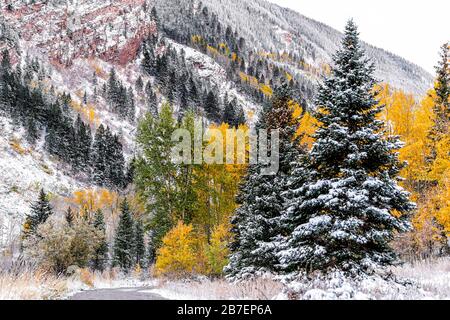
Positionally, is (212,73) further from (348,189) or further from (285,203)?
(348,189)

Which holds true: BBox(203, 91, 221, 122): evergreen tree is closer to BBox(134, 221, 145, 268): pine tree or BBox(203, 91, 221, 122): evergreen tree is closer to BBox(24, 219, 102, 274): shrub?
BBox(134, 221, 145, 268): pine tree

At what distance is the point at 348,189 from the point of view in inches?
475

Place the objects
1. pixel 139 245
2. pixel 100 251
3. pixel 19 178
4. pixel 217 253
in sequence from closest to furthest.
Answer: pixel 217 253 < pixel 100 251 < pixel 139 245 < pixel 19 178

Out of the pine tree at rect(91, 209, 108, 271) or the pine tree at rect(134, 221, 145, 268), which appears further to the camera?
the pine tree at rect(134, 221, 145, 268)

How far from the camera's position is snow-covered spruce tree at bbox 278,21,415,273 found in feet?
38.5

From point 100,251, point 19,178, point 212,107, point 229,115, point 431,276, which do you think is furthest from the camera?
point 212,107

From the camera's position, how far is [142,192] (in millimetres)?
29000

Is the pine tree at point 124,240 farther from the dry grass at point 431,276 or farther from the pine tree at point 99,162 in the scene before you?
the dry grass at point 431,276

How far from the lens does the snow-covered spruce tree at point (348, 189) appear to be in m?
11.7

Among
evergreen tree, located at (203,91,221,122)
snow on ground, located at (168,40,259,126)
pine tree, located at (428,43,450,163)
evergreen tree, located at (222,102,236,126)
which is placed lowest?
pine tree, located at (428,43,450,163)

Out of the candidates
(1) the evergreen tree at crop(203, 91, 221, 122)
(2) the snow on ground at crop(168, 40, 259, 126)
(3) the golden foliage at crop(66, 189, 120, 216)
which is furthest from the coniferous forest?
(2) the snow on ground at crop(168, 40, 259, 126)

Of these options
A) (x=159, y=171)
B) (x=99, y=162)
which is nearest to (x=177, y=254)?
(x=159, y=171)

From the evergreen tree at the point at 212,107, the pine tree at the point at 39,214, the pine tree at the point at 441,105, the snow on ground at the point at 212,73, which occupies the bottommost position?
the pine tree at the point at 39,214

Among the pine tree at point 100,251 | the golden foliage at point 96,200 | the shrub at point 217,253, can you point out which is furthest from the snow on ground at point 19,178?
the shrub at point 217,253
